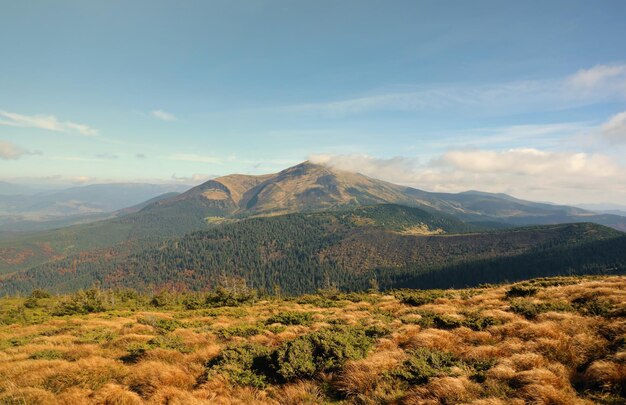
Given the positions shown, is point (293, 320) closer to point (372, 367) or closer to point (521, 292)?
point (372, 367)

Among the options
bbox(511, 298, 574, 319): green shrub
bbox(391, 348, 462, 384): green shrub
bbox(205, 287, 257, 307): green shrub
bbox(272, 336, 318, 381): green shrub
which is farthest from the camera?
bbox(205, 287, 257, 307): green shrub

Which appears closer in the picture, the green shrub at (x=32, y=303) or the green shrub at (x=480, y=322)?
the green shrub at (x=480, y=322)

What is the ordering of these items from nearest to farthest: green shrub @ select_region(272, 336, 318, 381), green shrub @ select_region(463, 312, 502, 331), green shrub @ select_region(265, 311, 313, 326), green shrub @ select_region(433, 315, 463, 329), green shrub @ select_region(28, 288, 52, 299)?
green shrub @ select_region(272, 336, 318, 381) < green shrub @ select_region(463, 312, 502, 331) < green shrub @ select_region(433, 315, 463, 329) < green shrub @ select_region(265, 311, 313, 326) < green shrub @ select_region(28, 288, 52, 299)

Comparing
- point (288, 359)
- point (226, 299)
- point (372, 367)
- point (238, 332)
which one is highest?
point (372, 367)

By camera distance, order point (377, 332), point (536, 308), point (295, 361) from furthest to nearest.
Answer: point (536, 308)
point (377, 332)
point (295, 361)

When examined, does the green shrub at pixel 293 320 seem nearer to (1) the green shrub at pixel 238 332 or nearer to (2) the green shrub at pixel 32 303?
(1) the green shrub at pixel 238 332

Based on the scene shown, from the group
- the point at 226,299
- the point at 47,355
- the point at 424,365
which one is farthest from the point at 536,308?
the point at 226,299

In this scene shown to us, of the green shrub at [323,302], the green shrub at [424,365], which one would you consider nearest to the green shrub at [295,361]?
the green shrub at [424,365]

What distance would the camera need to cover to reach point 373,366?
35.2 feet

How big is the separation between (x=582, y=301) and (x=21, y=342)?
38.9 m

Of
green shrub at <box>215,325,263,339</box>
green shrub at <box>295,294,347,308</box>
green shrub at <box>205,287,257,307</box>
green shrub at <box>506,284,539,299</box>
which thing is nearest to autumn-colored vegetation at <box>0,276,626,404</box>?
green shrub at <box>215,325,263,339</box>

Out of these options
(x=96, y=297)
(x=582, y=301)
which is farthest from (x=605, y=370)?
(x=96, y=297)

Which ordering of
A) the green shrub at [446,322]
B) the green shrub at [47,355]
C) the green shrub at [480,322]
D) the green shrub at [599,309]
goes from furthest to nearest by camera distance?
1. the green shrub at [446,322]
2. the green shrub at [480,322]
3. the green shrub at [47,355]
4. the green shrub at [599,309]

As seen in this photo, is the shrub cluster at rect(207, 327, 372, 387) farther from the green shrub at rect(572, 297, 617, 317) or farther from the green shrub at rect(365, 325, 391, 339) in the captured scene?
the green shrub at rect(572, 297, 617, 317)
